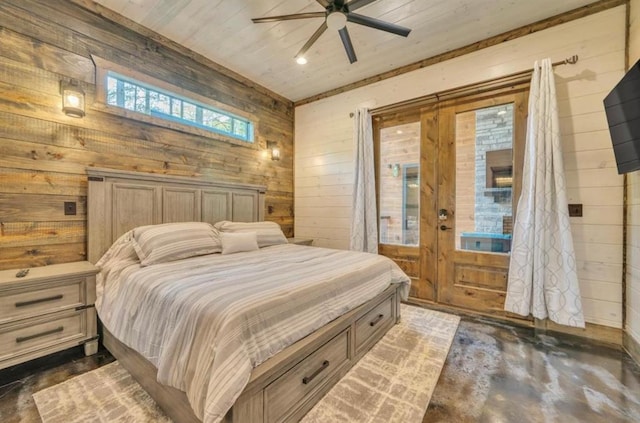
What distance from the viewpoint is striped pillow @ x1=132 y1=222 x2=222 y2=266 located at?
6.99ft

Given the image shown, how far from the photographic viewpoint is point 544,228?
2.40m

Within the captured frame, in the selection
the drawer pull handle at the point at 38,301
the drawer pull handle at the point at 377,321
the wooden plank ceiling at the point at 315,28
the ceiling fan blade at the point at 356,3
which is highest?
the wooden plank ceiling at the point at 315,28

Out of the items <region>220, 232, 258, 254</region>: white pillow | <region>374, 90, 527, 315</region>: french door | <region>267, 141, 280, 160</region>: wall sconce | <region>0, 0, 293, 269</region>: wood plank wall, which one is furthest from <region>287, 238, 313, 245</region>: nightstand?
<region>0, 0, 293, 269</region>: wood plank wall

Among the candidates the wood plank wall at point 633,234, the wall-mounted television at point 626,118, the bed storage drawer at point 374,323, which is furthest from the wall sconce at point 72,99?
the wood plank wall at point 633,234

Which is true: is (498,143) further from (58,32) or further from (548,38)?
(58,32)

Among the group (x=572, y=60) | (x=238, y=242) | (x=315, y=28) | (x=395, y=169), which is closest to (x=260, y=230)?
(x=238, y=242)

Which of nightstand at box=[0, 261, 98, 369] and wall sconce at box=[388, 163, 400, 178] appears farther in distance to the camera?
wall sconce at box=[388, 163, 400, 178]

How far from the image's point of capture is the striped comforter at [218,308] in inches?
44.9

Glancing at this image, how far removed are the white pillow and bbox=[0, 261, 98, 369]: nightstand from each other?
0.99m

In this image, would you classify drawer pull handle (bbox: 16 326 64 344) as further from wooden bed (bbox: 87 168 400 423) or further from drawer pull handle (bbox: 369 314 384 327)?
drawer pull handle (bbox: 369 314 384 327)

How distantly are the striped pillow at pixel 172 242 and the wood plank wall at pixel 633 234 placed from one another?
3.47 m

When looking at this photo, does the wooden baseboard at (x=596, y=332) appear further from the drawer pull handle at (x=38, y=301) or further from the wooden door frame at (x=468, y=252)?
the drawer pull handle at (x=38, y=301)

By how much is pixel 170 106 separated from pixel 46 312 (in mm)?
2205

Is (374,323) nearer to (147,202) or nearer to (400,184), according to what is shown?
(400,184)
